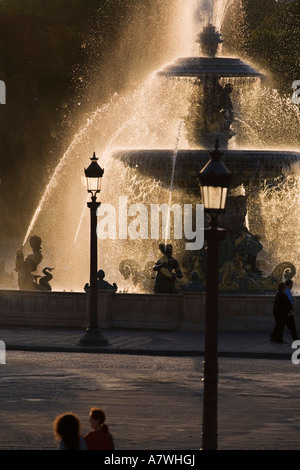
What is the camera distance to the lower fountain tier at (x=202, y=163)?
1297 inches

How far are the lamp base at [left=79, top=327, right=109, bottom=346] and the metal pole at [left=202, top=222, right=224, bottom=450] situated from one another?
38.2 feet

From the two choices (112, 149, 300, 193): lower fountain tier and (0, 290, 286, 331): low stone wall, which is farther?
(112, 149, 300, 193): lower fountain tier

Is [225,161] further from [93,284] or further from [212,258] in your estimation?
[212,258]

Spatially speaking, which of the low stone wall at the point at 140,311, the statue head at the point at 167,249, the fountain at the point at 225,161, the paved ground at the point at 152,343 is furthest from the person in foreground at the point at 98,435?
the fountain at the point at 225,161

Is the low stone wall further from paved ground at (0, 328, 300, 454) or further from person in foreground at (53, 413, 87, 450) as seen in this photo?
person in foreground at (53, 413, 87, 450)

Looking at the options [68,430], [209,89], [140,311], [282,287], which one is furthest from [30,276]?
[68,430]

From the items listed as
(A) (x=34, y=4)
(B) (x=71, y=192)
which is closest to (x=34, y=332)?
(B) (x=71, y=192)

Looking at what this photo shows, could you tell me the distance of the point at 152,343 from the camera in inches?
1030

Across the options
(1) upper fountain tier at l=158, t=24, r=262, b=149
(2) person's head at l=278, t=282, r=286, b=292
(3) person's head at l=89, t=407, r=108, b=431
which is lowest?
(3) person's head at l=89, t=407, r=108, b=431

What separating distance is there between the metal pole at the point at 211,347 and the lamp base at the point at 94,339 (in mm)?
11639

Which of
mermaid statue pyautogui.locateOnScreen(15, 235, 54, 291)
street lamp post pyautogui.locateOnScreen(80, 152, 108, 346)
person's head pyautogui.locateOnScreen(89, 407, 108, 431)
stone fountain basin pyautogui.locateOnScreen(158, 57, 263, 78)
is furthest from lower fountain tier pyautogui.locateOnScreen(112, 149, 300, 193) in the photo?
person's head pyautogui.locateOnScreen(89, 407, 108, 431)

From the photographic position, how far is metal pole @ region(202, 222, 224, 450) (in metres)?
13.8

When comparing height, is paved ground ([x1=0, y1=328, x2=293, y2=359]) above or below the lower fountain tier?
below
